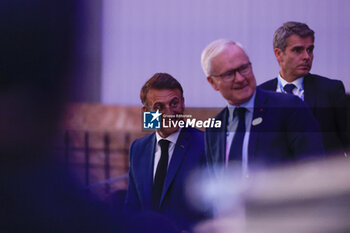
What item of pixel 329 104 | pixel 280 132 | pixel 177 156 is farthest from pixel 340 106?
pixel 177 156

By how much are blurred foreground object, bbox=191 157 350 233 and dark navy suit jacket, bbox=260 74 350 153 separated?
5.7 inches

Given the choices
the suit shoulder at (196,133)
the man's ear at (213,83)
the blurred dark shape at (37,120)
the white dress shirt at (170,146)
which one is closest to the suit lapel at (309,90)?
the man's ear at (213,83)

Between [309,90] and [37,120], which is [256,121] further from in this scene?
[37,120]

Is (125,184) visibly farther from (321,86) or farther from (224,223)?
(321,86)

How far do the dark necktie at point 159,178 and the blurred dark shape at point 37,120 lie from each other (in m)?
0.36

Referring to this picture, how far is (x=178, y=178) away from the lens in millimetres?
2207

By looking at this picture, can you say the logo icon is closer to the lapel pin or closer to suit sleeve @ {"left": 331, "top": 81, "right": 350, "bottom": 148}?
the lapel pin

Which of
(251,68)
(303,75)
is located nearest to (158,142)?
(251,68)

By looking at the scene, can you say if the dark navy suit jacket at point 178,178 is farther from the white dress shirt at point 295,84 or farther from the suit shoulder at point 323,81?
the suit shoulder at point 323,81

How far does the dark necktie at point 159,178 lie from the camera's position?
2.23 m

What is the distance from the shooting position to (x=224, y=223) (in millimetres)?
2150

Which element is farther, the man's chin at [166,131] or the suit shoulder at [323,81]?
the man's chin at [166,131]

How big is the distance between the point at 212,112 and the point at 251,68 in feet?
1.29

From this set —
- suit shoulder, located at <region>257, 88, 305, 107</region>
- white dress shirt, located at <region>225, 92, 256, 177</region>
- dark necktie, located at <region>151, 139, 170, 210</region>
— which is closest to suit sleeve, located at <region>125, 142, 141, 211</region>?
dark necktie, located at <region>151, 139, 170, 210</region>
